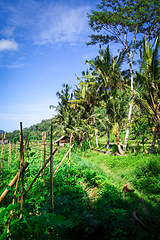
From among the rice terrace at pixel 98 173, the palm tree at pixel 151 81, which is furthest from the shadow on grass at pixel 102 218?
the palm tree at pixel 151 81

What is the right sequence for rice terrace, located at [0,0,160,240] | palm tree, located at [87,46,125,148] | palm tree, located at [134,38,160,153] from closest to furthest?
rice terrace, located at [0,0,160,240] → palm tree, located at [134,38,160,153] → palm tree, located at [87,46,125,148]

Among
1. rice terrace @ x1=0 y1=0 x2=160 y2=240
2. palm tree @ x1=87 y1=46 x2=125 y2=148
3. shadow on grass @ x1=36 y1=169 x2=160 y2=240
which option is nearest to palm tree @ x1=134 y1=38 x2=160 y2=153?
rice terrace @ x1=0 y1=0 x2=160 y2=240

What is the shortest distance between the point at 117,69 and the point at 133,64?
1567 mm

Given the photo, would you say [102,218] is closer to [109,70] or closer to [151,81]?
[151,81]

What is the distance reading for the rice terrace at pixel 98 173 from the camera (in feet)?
7.08

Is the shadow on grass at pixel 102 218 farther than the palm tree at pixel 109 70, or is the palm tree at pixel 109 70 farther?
the palm tree at pixel 109 70

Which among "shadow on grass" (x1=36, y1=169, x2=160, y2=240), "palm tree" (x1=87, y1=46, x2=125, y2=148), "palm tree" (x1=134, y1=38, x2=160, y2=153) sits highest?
"palm tree" (x1=87, y1=46, x2=125, y2=148)

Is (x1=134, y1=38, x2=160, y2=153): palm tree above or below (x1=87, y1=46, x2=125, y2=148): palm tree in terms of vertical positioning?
below

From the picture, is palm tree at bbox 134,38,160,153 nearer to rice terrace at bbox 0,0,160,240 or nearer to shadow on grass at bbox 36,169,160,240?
rice terrace at bbox 0,0,160,240

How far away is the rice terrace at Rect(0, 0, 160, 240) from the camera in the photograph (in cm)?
216

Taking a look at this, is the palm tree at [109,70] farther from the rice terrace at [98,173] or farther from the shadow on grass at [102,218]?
the shadow on grass at [102,218]

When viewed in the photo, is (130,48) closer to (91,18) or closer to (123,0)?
(123,0)

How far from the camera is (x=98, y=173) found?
6.02 metres

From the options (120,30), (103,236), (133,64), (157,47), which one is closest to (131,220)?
(103,236)
